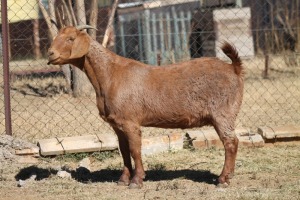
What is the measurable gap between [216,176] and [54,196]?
175 cm

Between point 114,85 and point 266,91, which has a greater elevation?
point 114,85

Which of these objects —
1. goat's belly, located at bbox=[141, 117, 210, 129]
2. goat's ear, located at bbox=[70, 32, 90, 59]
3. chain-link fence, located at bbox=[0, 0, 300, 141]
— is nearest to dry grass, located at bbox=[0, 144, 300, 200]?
goat's belly, located at bbox=[141, 117, 210, 129]

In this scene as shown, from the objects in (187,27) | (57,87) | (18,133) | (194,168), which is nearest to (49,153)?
(18,133)

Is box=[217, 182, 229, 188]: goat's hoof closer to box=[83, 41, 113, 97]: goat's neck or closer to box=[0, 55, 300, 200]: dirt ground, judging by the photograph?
box=[0, 55, 300, 200]: dirt ground

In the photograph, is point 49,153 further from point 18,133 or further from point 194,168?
point 194,168

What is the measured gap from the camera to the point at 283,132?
7.75 m

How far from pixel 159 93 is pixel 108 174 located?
1.19 m

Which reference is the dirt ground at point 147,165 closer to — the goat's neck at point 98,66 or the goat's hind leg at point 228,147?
the goat's hind leg at point 228,147

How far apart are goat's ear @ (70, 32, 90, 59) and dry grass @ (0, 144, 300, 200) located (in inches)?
50.8

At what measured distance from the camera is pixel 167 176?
650cm

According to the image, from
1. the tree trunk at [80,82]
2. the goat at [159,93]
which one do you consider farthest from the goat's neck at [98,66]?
the tree trunk at [80,82]

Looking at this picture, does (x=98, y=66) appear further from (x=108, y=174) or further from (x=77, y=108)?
(x=77, y=108)

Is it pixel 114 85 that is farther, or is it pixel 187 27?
pixel 187 27

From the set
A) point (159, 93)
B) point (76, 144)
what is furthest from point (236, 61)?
point (76, 144)
